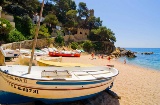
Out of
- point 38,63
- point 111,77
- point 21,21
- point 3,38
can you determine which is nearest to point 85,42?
point 21,21

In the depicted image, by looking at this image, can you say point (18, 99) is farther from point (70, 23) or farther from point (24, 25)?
point (70, 23)

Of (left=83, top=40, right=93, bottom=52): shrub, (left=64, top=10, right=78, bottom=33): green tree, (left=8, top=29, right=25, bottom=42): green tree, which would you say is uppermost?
(left=64, top=10, right=78, bottom=33): green tree

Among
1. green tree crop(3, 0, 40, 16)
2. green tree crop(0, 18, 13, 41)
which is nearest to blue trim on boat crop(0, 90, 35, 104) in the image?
green tree crop(0, 18, 13, 41)

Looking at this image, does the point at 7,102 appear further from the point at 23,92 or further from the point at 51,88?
the point at 51,88

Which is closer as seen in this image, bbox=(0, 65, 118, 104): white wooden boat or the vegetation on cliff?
bbox=(0, 65, 118, 104): white wooden boat

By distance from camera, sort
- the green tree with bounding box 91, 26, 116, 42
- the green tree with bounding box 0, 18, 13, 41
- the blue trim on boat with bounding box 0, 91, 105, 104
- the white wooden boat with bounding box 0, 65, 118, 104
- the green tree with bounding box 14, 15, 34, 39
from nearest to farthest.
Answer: the white wooden boat with bounding box 0, 65, 118, 104 < the blue trim on boat with bounding box 0, 91, 105, 104 < the green tree with bounding box 0, 18, 13, 41 < the green tree with bounding box 14, 15, 34, 39 < the green tree with bounding box 91, 26, 116, 42

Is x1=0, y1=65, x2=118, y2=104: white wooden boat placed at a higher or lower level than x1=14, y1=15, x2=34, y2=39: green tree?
lower

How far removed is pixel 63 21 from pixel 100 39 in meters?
13.6

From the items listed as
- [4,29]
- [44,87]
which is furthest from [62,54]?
[44,87]

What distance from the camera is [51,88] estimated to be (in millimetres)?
8250

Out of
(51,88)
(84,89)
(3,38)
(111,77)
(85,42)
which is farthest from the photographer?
(85,42)

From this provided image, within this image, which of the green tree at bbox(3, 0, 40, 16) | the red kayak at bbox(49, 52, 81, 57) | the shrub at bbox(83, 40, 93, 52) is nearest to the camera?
the red kayak at bbox(49, 52, 81, 57)

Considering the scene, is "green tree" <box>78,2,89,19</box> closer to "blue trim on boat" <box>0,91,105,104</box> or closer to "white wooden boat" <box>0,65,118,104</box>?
"white wooden boat" <box>0,65,118,104</box>

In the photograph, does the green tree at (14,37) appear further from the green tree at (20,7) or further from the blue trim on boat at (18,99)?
the blue trim on boat at (18,99)
